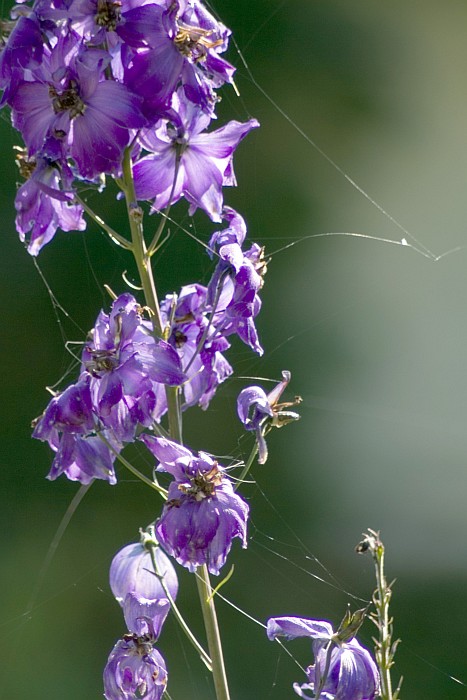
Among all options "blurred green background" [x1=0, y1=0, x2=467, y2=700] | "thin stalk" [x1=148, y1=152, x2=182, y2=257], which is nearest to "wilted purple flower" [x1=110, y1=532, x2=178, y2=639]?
"thin stalk" [x1=148, y1=152, x2=182, y2=257]

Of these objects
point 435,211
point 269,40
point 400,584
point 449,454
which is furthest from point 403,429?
point 269,40

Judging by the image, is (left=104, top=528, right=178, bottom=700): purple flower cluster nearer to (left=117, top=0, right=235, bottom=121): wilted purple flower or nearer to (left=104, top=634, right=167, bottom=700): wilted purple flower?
(left=104, top=634, right=167, bottom=700): wilted purple flower

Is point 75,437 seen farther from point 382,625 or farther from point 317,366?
point 317,366

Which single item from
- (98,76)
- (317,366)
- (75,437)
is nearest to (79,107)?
(98,76)

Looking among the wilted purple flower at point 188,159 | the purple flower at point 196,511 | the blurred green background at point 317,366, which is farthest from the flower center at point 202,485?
the blurred green background at point 317,366

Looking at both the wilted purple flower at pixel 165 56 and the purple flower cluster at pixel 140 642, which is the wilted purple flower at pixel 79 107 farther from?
the purple flower cluster at pixel 140 642
